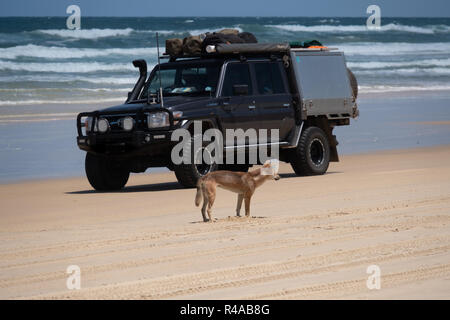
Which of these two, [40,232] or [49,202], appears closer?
[40,232]

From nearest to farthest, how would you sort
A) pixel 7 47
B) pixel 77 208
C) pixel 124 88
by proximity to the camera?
pixel 77 208 < pixel 124 88 < pixel 7 47

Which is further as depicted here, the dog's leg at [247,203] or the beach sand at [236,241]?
the dog's leg at [247,203]

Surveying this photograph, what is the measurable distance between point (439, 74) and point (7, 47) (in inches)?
932

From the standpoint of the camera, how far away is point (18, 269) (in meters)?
8.31

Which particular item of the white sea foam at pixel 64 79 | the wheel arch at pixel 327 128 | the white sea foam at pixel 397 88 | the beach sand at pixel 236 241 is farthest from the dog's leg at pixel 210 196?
the white sea foam at pixel 64 79

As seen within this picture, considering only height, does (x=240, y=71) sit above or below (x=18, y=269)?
above

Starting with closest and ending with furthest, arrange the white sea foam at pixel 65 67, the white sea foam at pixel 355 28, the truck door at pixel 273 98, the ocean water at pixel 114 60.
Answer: the truck door at pixel 273 98
the ocean water at pixel 114 60
the white sea foam at pixel 65 67
the white sea foam at pixel 355 28

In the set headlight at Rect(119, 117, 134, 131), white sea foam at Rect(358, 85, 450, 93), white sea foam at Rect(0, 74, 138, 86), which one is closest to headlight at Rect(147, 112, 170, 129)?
headlight at Rect(119, 117, 134, 131)

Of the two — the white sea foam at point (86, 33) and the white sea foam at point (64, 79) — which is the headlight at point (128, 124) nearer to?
the white sea foam at point (64, 79)

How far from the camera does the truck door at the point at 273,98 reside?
15078 millimetres

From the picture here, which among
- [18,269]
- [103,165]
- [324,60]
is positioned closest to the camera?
[18,269]

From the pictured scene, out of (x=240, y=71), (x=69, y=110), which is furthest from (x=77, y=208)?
(x=69, y=110)

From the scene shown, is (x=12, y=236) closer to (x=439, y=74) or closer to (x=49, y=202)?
(x=49, y=202)

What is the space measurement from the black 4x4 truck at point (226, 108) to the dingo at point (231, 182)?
10.4 feet
